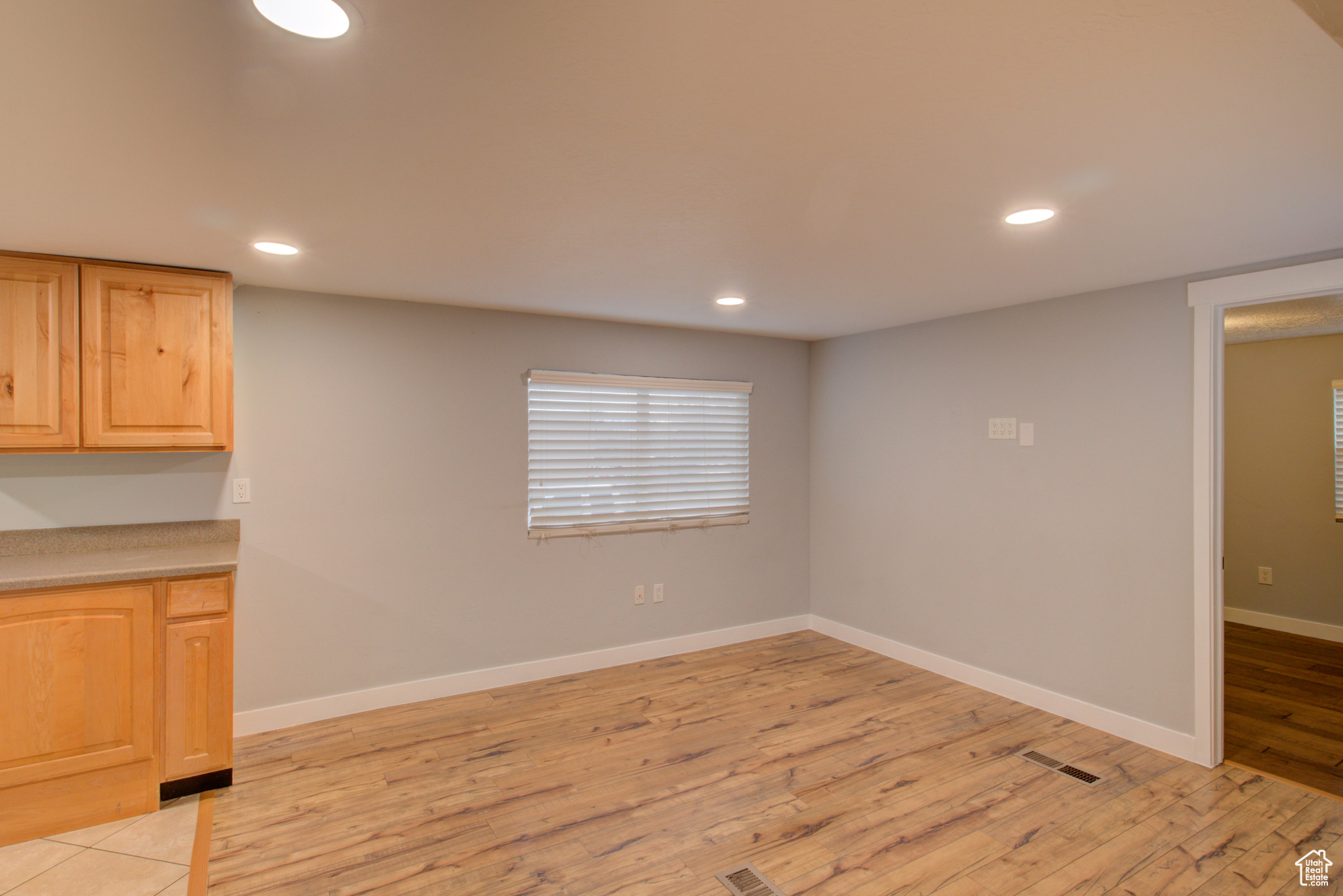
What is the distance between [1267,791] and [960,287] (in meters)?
2.44

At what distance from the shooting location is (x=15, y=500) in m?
2.91

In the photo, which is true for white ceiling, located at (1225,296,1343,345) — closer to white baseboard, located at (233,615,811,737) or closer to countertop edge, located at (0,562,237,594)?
white baseboard, located at (233,615,811,737)

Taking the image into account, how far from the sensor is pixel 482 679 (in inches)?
153

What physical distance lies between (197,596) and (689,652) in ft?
9.30

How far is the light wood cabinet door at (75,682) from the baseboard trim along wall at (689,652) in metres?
0.69

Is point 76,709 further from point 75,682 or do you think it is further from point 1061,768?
point 1061,768

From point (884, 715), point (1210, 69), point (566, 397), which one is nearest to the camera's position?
point (1210, 69)

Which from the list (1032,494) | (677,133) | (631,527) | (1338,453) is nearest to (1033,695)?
(1032,494)

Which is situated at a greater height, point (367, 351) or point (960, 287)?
point (960, 287)

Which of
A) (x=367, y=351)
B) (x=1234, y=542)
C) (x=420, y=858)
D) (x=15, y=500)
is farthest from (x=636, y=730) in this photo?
(x=1234, y=542)

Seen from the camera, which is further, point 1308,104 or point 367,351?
point 367,351

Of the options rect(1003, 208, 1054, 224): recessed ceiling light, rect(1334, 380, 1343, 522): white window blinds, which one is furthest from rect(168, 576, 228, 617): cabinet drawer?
rect(1334, 380, 1343, 522): white window blinds

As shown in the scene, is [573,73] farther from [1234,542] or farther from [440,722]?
[1234,542]

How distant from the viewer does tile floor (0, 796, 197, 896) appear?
222cm
